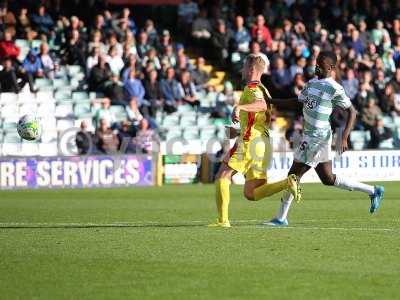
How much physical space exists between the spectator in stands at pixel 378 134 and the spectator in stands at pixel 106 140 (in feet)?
23.4

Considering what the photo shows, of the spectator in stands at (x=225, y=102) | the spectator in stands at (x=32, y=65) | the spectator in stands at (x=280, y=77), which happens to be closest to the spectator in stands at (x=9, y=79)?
the spectator in stands at (x=32, y=65)

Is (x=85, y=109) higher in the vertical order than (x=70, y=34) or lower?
lower

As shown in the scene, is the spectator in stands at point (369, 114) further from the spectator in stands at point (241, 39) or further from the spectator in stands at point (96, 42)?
the spectator in stands at point (96, 42)

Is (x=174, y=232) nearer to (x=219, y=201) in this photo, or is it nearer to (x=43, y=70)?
(x=219, y=201)

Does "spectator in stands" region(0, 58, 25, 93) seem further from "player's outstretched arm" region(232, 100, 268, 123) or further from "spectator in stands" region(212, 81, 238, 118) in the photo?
"player's outstretched arm" region(232, 100, 268, 123)

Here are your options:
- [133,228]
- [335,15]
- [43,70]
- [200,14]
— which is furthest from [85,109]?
[133,228]

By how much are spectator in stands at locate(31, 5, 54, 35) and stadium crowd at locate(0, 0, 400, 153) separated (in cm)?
2

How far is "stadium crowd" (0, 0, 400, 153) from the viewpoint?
1052 inches

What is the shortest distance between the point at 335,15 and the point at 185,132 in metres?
7.83

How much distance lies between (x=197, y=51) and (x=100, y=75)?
481 cm

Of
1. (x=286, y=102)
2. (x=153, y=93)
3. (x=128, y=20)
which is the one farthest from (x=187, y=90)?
(x=286, y=102)

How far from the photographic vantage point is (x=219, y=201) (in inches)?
531

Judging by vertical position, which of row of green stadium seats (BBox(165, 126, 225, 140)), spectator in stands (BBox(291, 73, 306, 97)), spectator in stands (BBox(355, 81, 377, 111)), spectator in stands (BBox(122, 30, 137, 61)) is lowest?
row of green stadium seats (BBox(165, 126, 225, 140))

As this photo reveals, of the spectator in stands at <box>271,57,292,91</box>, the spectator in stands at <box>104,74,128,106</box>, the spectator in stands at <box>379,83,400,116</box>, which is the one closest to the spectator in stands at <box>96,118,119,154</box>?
the spectator in stands at <box>104,74,128,106</box>
